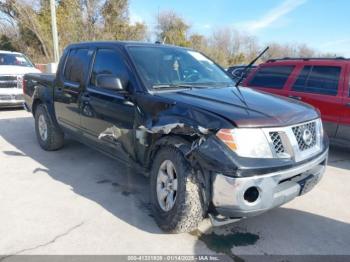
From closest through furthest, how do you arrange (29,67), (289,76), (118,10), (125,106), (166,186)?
(166,186), (125,106), (289,76), (29,67), (118,10)

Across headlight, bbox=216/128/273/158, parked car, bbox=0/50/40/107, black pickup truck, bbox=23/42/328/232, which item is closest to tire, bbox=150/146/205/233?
black pickup truck, bbox=23/42/328/232

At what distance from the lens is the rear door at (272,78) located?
6465mm

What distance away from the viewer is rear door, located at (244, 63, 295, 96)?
6.46 metres

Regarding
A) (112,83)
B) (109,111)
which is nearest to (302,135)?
(112,83)

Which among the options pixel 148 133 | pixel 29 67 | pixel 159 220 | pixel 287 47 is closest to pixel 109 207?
pixel 159 220

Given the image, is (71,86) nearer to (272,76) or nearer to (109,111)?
(109,111)

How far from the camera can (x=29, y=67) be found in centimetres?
1094

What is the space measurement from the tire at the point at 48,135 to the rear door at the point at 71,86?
36 centimetres

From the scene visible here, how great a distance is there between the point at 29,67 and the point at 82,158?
666 centimetres

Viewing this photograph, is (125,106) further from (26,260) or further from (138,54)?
(26,260)

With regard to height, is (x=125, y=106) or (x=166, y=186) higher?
(x=125, y=106)

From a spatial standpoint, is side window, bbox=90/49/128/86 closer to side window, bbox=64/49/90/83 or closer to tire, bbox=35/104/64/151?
side window, bbox=64/49/90/83

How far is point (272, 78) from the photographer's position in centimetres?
671

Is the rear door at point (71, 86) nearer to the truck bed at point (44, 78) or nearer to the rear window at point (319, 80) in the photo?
the truck bed at point (44, 78)
